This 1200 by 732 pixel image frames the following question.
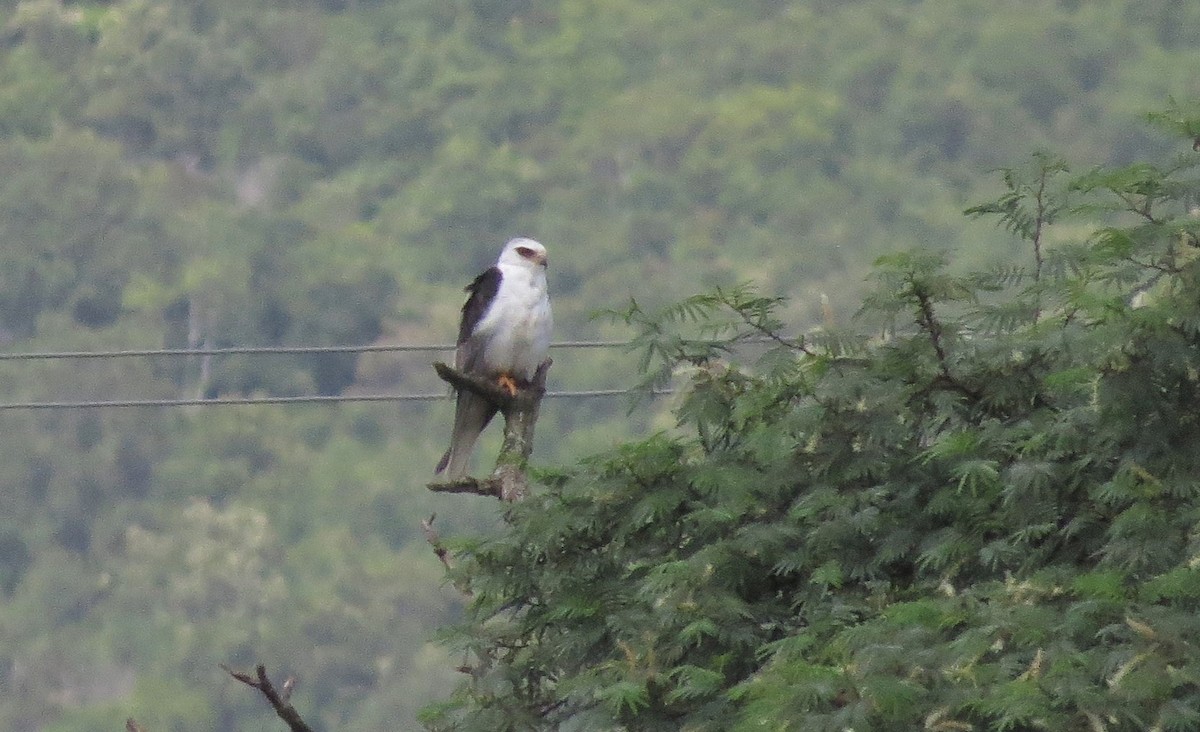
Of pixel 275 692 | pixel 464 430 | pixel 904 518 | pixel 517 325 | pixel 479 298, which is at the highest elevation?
pixel 479 298

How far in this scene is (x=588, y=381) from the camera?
38469mm

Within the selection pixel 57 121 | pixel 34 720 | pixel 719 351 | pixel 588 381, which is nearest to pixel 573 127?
pixel 57 121

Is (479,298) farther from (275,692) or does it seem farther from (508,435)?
(275,692)

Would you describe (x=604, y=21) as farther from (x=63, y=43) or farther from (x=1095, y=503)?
(x=1095, y=503)

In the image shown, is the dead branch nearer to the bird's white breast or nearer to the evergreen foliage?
the evergreen foliage

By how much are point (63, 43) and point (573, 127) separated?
1334 cm

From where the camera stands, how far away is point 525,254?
9.38m

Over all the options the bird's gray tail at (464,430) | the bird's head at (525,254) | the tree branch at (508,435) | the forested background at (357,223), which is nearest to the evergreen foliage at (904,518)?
the tree branch at (508,435)

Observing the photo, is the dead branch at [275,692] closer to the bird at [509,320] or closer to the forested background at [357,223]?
the bird at [509,320]

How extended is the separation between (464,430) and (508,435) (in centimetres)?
170

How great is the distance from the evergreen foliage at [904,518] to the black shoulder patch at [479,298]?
3.42 m

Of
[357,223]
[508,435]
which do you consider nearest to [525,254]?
[508,435]

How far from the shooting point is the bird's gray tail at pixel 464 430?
8.60 metres

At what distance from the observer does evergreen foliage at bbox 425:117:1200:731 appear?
4.52 meters
